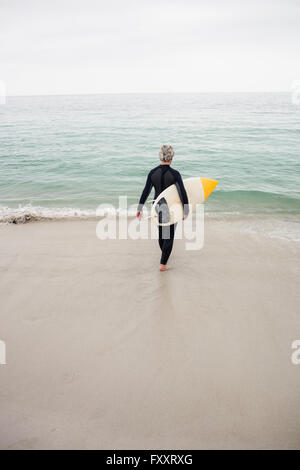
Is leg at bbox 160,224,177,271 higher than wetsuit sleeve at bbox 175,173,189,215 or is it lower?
lower

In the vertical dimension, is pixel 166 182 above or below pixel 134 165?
below

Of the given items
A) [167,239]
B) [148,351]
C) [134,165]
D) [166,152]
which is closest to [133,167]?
[134,165]

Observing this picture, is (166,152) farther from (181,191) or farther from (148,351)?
(148,351)

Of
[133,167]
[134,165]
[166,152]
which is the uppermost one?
[134,165]

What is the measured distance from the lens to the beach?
2.11 meters

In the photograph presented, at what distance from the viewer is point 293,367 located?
2.61 meters

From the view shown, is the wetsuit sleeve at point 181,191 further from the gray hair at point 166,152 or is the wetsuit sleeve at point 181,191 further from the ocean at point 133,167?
the ocean at point 133,167

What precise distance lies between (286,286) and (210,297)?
1238 millimetres

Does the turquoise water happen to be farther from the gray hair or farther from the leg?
the gray hair

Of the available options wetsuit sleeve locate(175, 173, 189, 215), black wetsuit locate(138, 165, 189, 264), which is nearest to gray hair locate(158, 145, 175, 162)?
black wetsuit locate(138, 165, 189, 264)

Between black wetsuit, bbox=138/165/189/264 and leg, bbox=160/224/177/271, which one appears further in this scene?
leg, bbox=160/224/177/271

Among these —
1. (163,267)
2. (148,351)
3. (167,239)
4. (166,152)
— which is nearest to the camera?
(148,351)

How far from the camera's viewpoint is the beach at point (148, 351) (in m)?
2.11

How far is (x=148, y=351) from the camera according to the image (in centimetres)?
277
